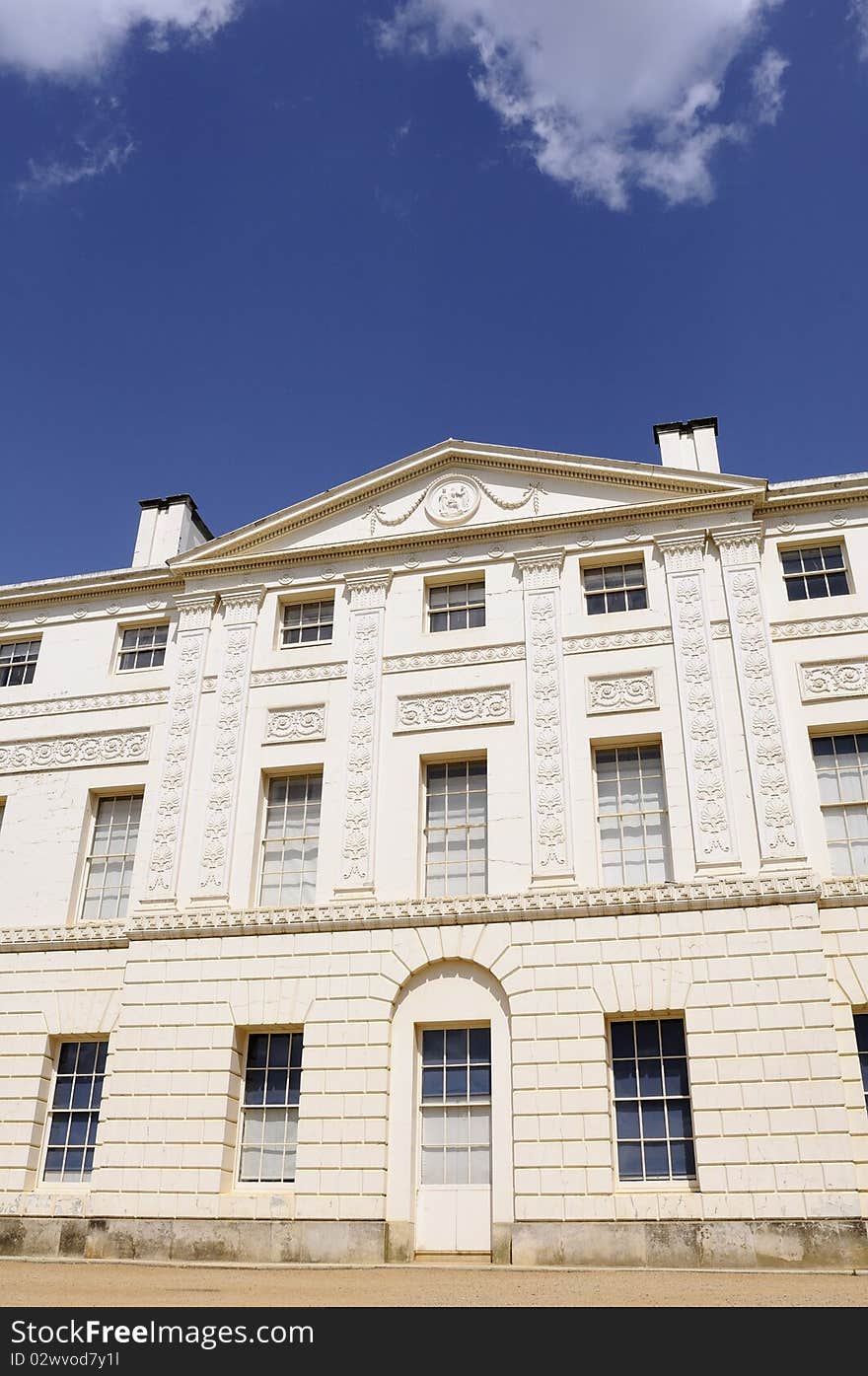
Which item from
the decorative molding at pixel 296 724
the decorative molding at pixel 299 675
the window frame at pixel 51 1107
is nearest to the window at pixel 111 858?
the window frame at pixel 51 1107

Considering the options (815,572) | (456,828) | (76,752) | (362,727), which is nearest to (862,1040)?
(456,828)

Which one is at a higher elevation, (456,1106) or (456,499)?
(456,499)

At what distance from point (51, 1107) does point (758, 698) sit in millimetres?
14554

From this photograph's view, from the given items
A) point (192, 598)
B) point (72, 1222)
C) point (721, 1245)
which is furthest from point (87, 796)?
point (721, 1245)

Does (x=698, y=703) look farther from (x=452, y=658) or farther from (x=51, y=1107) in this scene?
(x=51, y=1107)

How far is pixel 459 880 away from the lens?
1897cm

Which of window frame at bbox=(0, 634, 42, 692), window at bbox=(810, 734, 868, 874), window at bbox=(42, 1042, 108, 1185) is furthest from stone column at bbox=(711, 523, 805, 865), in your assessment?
window frame at bbox=(0, 634, 42, 692)

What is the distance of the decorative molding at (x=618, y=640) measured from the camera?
65.4 ft

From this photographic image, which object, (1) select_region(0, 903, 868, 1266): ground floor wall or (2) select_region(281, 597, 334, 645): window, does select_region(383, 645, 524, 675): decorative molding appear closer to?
(2) select_region(281, 597, 334, 645): window

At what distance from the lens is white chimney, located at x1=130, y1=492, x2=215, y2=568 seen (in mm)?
24422

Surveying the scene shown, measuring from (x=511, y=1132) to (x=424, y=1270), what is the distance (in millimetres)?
2525

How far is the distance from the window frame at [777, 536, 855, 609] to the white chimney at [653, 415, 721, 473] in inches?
100
